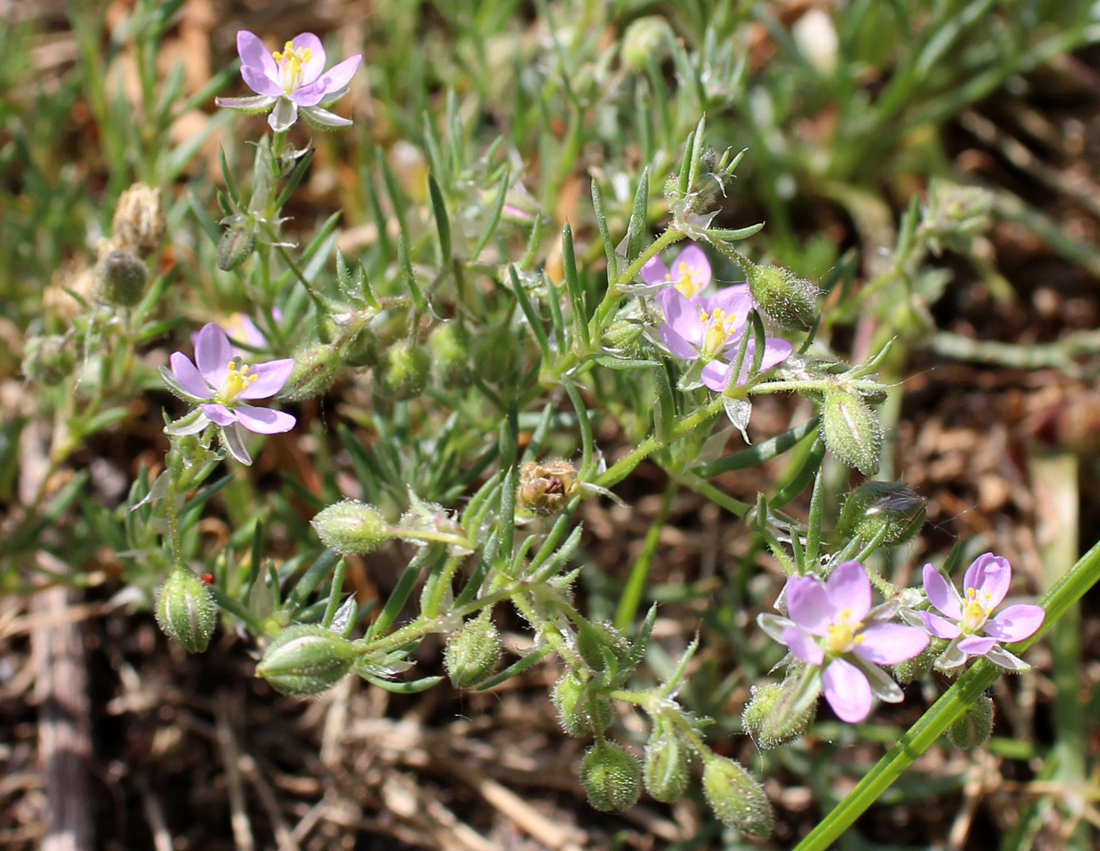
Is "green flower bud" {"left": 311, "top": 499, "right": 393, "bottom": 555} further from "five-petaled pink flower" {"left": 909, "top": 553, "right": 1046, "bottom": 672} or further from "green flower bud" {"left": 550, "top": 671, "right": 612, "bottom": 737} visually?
"five-petaled pink flower" {"left": 909, "top": 553, "right": 1046, "bottom": 672}

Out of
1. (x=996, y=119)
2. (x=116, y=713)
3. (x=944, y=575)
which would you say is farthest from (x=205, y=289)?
(x=996, y=119)

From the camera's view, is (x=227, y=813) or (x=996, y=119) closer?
(x=227, y=813)

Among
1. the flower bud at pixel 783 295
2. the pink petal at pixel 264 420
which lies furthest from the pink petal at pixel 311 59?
the flower bud at pixel 783 295

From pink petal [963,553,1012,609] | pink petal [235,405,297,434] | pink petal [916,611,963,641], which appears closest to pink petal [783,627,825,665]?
pink petal [916,611,963,641]

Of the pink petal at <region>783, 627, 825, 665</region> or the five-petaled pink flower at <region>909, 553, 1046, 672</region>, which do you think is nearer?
the pink petal at <region>783, 627, 825, 665</region>

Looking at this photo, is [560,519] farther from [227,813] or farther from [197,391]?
[227,813]

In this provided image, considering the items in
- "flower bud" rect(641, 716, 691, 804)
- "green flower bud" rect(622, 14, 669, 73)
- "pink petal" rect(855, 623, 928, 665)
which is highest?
"green flower bud" rect(622, 14, 669, 73)

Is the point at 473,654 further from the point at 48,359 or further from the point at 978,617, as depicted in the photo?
the point at 48,359
